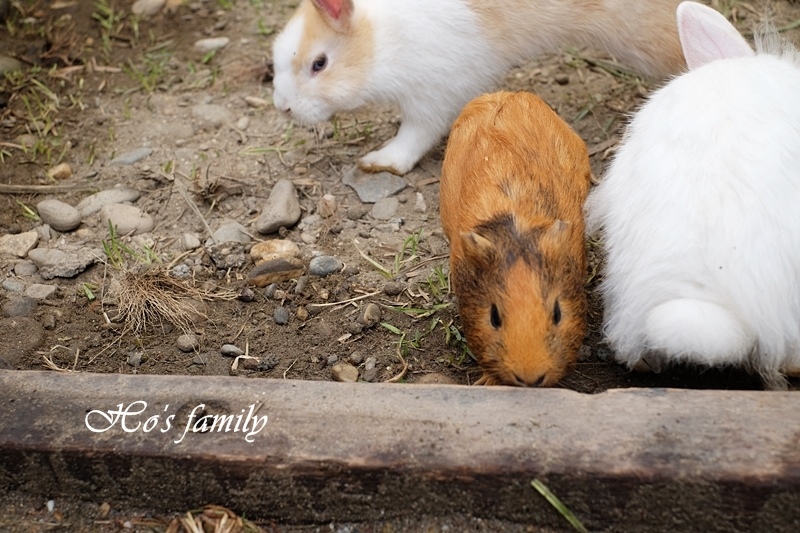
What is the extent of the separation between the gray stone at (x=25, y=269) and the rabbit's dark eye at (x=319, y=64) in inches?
69.2

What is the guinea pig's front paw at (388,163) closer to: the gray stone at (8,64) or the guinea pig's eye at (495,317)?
the guinea pig's eye at (495,317)

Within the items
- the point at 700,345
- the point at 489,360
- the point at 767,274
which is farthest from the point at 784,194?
the point at 489,360

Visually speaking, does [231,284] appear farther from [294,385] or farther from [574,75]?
[574,75]

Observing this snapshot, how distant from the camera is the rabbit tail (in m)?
2.69

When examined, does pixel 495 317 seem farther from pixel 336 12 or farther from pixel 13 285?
pixel 13 285

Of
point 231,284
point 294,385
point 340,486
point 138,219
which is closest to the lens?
point 340,486

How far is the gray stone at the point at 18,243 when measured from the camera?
14.1 feet

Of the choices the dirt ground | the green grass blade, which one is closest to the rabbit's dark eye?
the dirt ground

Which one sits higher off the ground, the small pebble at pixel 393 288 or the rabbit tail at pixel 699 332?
the rabbit tail at pixel 699 332

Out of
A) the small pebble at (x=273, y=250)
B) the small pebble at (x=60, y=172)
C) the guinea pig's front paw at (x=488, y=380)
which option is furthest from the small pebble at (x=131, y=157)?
the guinea pig's front paw at (x=488, y=380)

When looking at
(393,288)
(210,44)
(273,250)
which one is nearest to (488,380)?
(393,288)

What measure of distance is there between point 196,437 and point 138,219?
84.0 inches

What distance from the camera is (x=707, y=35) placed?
12.5ft

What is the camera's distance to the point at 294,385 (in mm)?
2857
